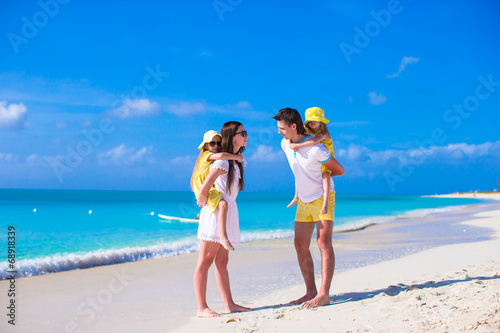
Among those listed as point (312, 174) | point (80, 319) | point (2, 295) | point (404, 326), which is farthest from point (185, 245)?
point (404, 326)

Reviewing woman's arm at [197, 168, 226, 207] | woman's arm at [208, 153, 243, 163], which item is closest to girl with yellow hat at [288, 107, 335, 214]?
woman's arm at [208, 153, 243, 163]

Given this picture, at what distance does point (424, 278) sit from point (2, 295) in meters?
5.44

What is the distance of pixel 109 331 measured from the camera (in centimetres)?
368

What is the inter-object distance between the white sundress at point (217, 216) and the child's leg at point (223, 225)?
9cm

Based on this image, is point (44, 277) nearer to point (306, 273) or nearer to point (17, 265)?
point (17, 265)

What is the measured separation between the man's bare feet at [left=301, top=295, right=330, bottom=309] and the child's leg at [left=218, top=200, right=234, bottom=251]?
886 mm

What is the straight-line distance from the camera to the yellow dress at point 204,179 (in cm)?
379

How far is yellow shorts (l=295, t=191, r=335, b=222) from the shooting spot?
402cm

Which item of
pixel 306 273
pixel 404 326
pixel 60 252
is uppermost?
pixel 60 252

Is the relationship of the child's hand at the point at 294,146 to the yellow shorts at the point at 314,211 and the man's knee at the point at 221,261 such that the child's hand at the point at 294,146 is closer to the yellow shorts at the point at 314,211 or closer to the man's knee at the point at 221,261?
the yellow shorts at the point at 314,211

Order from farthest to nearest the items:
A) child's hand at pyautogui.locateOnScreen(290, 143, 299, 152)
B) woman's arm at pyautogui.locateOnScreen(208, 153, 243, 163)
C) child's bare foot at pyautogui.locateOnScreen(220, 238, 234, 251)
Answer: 1. child's hand at pyautogui.locateOnScreen(290, 143, 299, 152)
2. woman's arm at pyautogui.locateOnScreen(208, 153, 243, 163)
3. child's bare foot at pyautogui.locateOnScreen(220, 238, 234, 251)

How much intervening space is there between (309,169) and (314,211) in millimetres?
428

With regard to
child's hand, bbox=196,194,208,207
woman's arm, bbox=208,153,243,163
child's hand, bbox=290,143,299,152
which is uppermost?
child's hand, bbox=290,143,299,152

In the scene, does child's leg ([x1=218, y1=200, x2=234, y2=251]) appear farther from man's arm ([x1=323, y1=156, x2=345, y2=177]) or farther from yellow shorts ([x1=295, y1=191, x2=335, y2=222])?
man's arm ([x1=323, y1=156, x2=345, y2=177])
